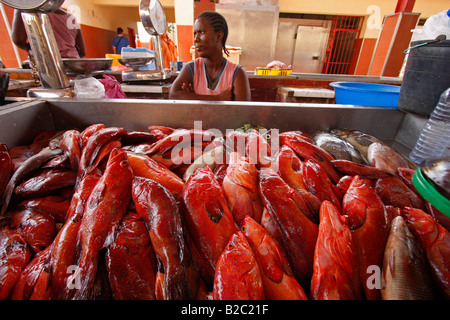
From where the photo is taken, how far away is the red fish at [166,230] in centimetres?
83

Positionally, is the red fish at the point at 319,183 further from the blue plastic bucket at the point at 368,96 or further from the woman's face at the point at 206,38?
the woman's face at the point at 206,38

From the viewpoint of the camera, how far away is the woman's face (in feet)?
8.84

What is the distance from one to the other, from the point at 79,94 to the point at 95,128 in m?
0.78

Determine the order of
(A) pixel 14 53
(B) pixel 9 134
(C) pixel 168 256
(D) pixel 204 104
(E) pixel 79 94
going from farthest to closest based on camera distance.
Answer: (A) pixel 14 53
(E) pixel 79 94
(D) pixel 204 104
(B) pixel 9 134
(C) pixel 168 256

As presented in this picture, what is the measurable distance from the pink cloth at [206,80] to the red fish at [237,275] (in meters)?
2.51

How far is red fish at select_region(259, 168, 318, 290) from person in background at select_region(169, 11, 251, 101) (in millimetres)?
1995

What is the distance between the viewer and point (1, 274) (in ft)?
2.81

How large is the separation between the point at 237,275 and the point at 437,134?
1913mm

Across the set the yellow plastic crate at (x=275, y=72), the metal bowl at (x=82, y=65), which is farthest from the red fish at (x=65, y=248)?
the yellow plastic crate at (x=275, y=72)

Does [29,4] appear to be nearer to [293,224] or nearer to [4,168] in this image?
[4,168]

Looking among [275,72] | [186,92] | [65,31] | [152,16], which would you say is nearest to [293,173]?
[186,92]
